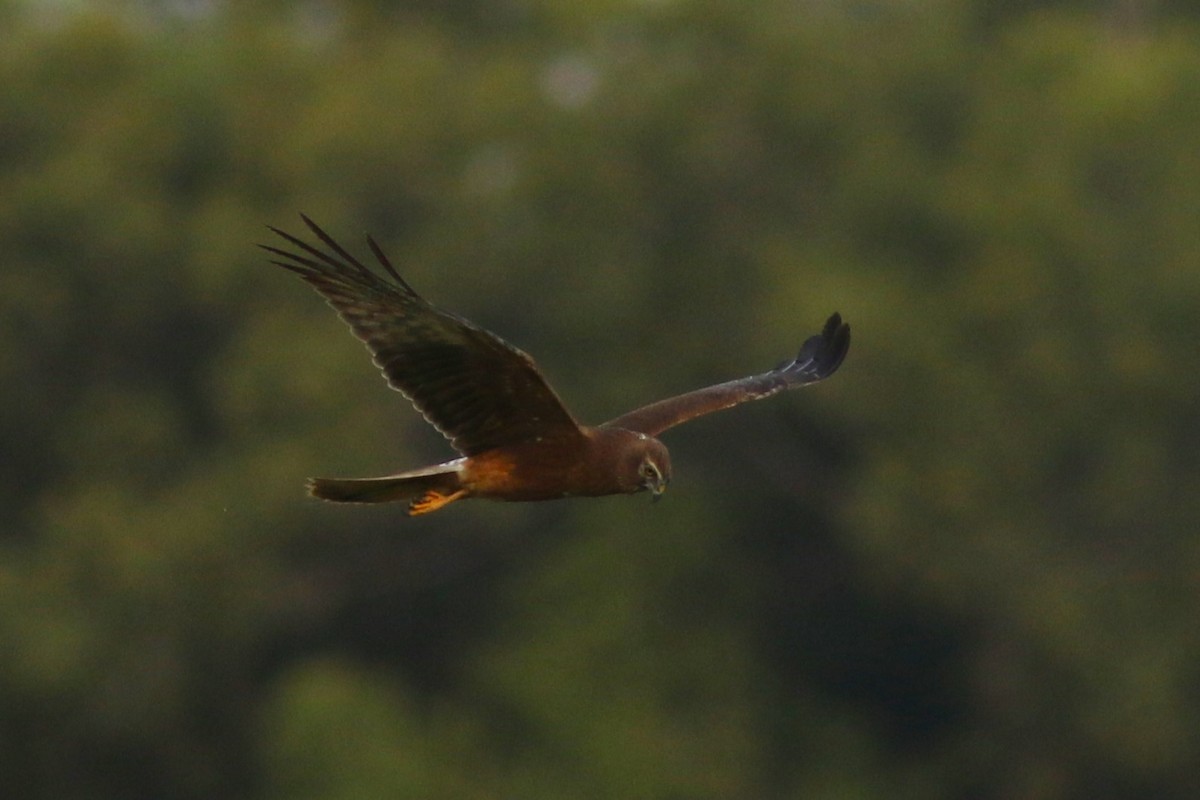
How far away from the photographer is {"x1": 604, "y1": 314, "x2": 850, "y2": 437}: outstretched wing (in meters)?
10.3

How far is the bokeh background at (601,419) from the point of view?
25.3 m

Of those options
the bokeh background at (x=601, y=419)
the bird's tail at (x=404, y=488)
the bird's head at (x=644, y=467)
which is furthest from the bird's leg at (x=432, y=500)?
the bokeh background at (x=601, y=419)

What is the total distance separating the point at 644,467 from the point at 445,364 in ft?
2.90

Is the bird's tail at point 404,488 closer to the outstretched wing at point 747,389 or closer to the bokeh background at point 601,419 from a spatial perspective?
the outstretched wing at point 747,389

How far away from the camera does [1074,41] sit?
30641 mm

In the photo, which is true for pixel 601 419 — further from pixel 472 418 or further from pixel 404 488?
pixel 472 418

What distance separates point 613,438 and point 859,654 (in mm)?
18875

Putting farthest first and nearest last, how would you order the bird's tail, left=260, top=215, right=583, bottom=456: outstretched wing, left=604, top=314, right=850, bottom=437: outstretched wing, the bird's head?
left=604, top=314, right=850, bottom=437: outstretched wing < the bird's head < the bird's tail < left=260, top=215, right=583, bottom=456: outstretched wing

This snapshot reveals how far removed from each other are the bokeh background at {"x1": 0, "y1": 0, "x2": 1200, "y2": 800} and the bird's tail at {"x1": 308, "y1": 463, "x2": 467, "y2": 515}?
1477 cm

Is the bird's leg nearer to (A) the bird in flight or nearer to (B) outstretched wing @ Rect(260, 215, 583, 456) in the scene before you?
(A) the bird in flight

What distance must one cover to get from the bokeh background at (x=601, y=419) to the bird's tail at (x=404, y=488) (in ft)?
48.4

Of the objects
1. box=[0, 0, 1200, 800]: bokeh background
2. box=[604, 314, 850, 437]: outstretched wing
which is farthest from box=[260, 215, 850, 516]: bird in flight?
box=[0, 0, 1200, 800]: bokeh background

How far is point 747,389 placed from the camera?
11039mm

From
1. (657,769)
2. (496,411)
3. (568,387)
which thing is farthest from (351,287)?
(568,387)
